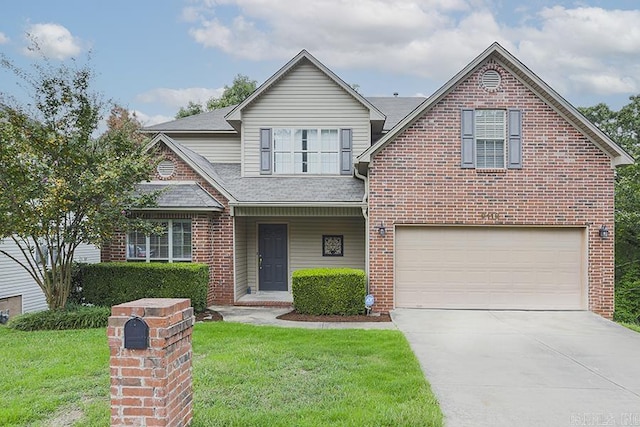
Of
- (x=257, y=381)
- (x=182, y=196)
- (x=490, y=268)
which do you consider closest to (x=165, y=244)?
(x=182, y=196)

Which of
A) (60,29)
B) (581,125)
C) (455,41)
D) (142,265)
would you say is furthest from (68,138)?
(455,41)

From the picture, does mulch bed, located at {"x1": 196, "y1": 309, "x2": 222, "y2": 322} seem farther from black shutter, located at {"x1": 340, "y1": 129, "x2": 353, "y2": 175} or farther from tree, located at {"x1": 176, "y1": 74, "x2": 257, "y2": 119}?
tree, located at {"x1": 176, "y1": 74, "x2": 257, "y2": 119}

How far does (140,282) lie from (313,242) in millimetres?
5220

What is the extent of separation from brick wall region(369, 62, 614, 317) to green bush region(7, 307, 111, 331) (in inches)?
245

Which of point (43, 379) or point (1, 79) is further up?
point (1, 79)

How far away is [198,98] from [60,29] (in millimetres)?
17892

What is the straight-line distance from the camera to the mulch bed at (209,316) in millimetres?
9979

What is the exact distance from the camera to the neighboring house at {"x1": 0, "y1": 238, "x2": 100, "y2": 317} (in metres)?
15.0

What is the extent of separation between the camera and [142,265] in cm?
1088

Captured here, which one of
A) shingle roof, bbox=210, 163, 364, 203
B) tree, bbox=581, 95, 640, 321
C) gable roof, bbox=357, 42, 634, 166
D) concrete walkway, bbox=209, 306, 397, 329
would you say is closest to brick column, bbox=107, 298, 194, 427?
concrete walkway, bbox=209, 306, 397, 329

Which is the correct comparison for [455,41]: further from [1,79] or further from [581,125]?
[1,79]

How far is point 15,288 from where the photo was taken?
1558 cm

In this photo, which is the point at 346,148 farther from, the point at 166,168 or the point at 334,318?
the point at 334,318

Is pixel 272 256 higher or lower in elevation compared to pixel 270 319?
higher
